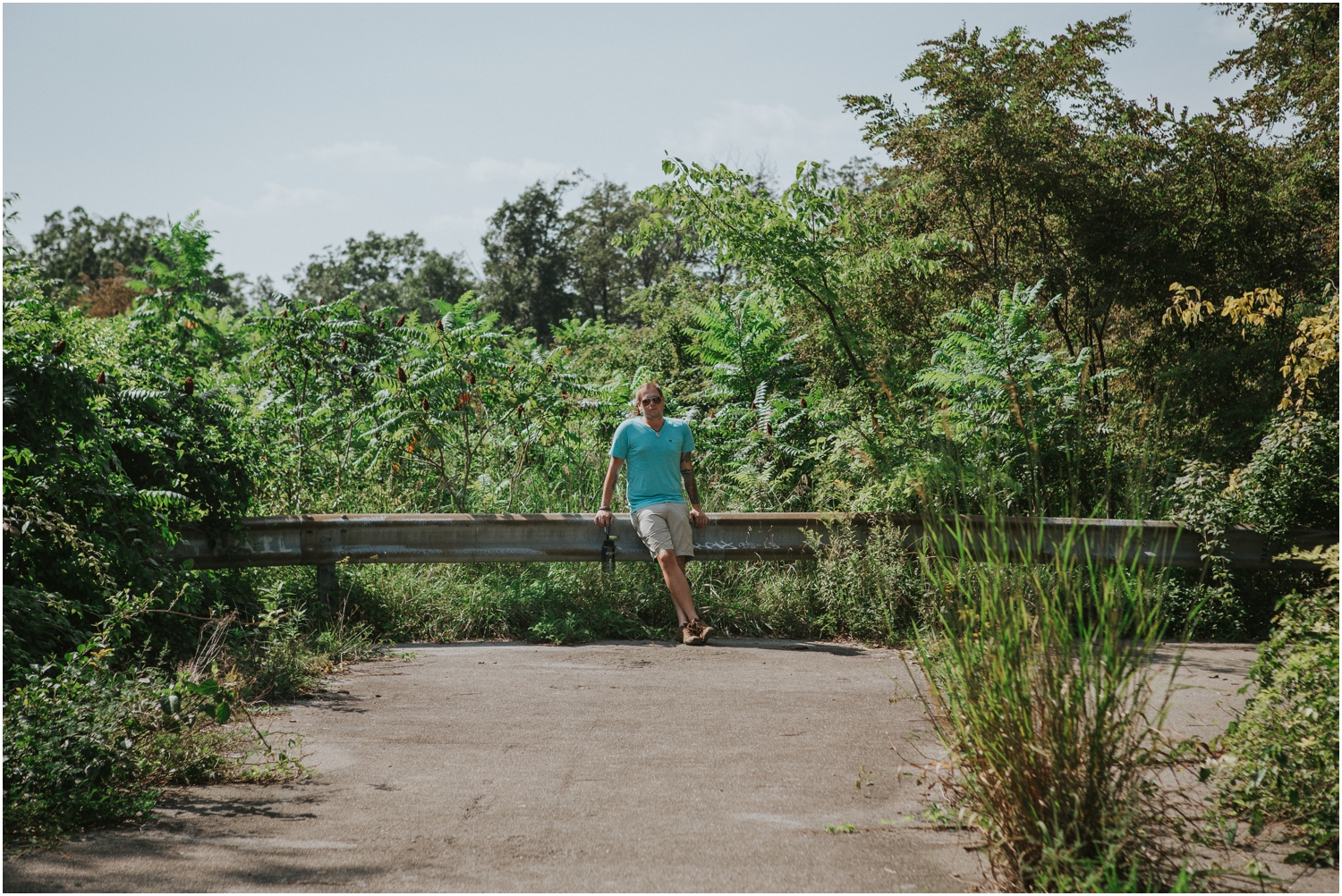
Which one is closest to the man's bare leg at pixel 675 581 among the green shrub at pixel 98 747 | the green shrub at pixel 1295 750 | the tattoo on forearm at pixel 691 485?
the tattoo on forearm at pixel 691 485

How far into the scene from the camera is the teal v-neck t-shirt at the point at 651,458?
26.3 ft

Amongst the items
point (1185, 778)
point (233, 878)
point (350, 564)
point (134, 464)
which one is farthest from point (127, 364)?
point (1185, 778)

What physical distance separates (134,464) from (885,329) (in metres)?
8.14

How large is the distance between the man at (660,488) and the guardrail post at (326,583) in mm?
2145

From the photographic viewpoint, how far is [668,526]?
795cm

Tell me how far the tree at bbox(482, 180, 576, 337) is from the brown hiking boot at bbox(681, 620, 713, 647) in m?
45.7

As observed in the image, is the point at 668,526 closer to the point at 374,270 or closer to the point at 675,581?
the point at 675,581

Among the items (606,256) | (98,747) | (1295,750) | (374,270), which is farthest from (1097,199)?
(374,270)

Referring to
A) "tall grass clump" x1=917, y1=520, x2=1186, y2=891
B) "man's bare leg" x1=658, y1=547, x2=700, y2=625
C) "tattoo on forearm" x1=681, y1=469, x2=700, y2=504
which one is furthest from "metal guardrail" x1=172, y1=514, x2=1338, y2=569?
"tall grass clump" x1=917, y1=520, x2=1186, y2=891

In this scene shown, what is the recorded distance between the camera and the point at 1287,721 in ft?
11.0

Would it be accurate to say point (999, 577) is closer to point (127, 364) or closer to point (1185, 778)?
point (1185, 778)

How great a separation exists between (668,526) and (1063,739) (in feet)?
17.3

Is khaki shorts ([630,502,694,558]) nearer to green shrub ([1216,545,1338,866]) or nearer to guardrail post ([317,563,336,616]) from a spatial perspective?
guardrail post ([317,563,336,616])

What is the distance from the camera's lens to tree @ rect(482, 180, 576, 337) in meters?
52.1
